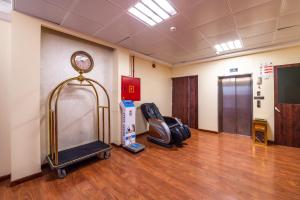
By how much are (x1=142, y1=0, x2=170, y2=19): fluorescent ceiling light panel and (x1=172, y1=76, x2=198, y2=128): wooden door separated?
11.6 feet

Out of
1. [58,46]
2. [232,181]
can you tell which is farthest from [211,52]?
[58,46]

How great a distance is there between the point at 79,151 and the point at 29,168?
77 cm

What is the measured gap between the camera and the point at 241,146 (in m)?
3.70


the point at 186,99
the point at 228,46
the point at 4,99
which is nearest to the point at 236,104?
the point at 186,99

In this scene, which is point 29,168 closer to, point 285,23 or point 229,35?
point 229,35

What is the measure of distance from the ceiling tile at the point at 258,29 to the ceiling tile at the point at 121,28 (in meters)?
2.17

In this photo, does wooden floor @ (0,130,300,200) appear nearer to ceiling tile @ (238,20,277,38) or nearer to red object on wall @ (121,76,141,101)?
red object on wall @ (121,76,141,101)

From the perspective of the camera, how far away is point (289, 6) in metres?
2.15

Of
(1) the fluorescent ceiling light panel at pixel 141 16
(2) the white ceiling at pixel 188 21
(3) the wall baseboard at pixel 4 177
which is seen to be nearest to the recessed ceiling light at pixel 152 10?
(1) the fluorescent ceiling light panel at pixel 141 16

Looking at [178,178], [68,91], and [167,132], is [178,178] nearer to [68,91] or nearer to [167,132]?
[167,132]

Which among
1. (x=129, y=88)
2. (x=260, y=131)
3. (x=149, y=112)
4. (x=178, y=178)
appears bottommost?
(x=178, y=178)

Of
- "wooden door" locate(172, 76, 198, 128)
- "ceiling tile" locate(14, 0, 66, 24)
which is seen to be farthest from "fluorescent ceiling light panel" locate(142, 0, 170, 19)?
"wooden door" locate(172, 76, 198, 128)

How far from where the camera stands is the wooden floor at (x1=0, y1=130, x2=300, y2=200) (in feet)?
6.31

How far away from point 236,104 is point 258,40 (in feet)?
6.97
